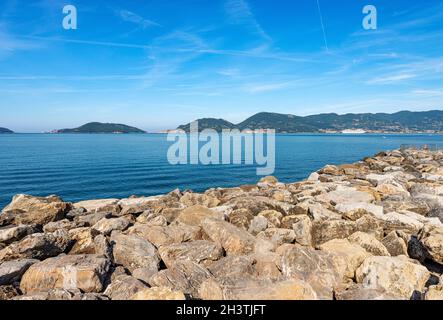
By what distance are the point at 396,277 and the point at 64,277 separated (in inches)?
296

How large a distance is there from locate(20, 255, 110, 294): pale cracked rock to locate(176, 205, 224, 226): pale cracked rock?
14.7 feet

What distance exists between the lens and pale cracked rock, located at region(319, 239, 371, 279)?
7.94 metres

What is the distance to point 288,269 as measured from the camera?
755cm

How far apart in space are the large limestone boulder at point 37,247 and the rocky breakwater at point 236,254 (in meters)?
0.03

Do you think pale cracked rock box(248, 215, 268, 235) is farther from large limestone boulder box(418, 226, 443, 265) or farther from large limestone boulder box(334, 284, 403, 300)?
large limestone boulder box(418, 226, 443, 265)

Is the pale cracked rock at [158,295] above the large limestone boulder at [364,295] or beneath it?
above

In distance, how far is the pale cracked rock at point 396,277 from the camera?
23.1 feet

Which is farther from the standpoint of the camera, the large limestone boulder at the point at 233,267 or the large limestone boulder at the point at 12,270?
the large limestone boulder at the point at 233,267

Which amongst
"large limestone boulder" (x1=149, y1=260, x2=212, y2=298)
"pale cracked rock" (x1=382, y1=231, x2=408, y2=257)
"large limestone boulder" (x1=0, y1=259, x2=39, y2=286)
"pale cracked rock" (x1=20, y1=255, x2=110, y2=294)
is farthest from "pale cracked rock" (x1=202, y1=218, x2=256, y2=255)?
"large limestone boulder" (x1=0, y1=259, x2=39, y2=286)

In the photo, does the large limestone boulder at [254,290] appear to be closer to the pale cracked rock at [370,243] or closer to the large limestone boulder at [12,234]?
the pale cracked rock at [370,243]

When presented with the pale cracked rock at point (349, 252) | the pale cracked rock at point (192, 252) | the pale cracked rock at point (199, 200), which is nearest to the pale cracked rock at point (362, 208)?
the pale cracked rock at point (349, 252)
